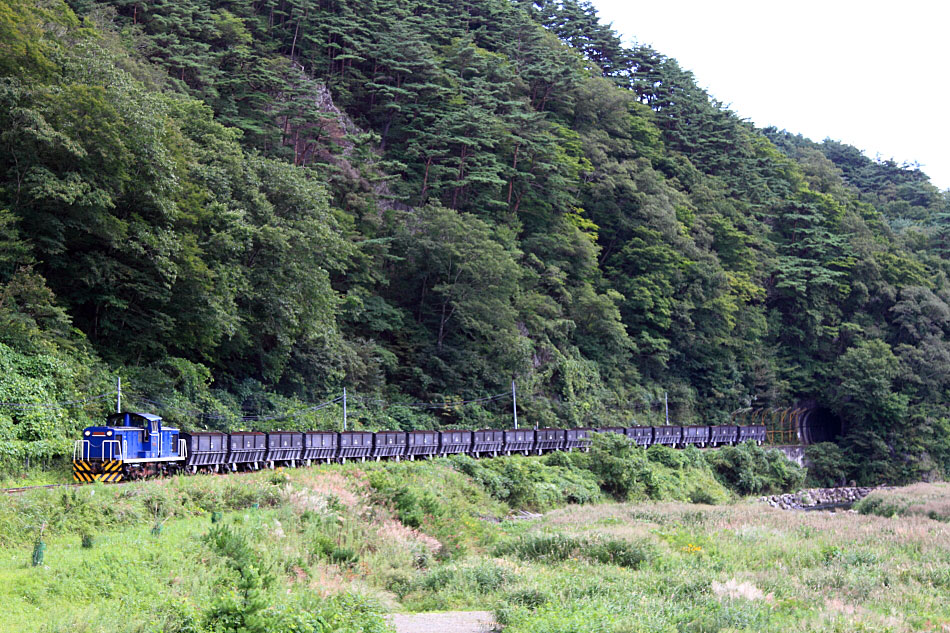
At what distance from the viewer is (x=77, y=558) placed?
13008 mm

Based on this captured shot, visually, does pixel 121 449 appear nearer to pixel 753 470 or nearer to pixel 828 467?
pixel 753 470

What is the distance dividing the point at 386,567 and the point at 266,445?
16.7 metres

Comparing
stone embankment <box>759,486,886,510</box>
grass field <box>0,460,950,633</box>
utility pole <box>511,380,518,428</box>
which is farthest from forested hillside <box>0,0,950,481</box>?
grass field <box>0,460,950,633</box>

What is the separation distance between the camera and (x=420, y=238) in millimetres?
50188

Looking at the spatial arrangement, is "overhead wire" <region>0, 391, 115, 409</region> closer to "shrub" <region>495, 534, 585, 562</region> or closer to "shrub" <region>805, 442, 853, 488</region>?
"shrub" <region>495, 534, 585, 562</region>

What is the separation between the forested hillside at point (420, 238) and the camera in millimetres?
30500

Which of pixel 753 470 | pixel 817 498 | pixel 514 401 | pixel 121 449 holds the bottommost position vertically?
pixel 817 498

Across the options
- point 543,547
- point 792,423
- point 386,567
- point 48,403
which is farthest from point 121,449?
point 792,423

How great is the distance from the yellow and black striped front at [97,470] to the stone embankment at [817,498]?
1521 inches

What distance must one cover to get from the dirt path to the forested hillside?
14.7m

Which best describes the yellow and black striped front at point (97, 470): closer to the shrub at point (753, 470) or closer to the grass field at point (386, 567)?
the grass field at point (386, 567)

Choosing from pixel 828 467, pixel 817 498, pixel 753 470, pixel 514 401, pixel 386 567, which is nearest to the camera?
pixel 386 567

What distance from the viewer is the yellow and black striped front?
919 inches

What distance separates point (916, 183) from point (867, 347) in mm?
56216
